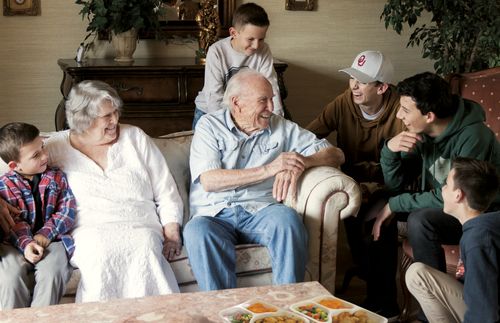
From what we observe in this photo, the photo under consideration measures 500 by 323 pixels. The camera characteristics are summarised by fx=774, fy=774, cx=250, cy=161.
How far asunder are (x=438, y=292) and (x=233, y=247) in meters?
0.77

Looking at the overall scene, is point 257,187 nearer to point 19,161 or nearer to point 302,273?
point 302,273

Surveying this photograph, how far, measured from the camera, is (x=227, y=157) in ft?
10.4

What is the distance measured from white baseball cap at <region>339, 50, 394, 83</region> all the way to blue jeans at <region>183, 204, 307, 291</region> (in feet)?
2.64

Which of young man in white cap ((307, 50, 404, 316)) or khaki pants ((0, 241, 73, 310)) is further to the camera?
young man in white cap ((307, 50, 404, 316))

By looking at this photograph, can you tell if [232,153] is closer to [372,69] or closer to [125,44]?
[372,69]

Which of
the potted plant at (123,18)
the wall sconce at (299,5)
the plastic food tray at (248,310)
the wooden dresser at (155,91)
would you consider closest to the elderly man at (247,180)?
the plastic food tray at (248,310)

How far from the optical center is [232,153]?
318cm

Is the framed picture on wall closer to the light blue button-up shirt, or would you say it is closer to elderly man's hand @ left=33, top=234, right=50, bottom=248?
the light blue button-up shirt

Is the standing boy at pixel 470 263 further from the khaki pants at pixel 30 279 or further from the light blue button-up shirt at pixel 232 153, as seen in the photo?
the khaki pants at pixel 30 279

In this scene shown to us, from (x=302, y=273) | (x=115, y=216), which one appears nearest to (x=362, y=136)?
(x=302, y=273)

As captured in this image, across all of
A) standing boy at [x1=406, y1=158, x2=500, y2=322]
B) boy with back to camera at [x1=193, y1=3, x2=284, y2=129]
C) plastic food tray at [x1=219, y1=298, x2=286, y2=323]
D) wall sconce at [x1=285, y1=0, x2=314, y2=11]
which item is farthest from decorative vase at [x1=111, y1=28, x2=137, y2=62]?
plastic food tray at [x1=219, y1=298, x2=286, y2=323]

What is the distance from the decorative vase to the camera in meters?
4.38

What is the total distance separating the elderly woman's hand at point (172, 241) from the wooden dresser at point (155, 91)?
1.38 meters

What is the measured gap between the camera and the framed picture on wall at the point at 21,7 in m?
4.49
